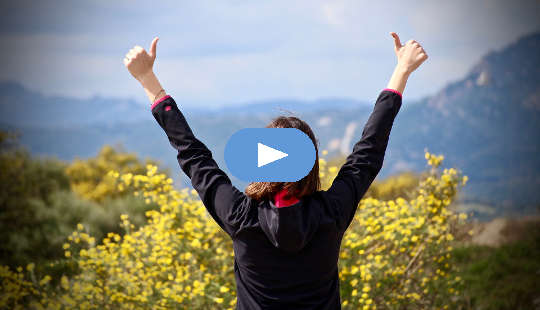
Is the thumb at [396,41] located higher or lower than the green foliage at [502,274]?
higher

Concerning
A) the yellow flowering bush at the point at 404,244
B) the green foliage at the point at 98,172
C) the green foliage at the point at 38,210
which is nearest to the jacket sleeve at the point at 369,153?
the yellow flowering bush at the point at 404,244

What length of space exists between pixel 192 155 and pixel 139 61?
1.03ft

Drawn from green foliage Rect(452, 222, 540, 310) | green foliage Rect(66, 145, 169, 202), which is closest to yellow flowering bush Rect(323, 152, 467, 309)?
green foliage Rect(452, 222, 540, 310)

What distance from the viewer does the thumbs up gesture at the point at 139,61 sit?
1216 millimetres

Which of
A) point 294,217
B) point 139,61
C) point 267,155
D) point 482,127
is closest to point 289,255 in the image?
point 294,217

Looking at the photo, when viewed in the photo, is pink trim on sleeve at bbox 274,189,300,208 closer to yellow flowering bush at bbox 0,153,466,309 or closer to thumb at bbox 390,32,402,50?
thumb at bbox 390,32,402,50

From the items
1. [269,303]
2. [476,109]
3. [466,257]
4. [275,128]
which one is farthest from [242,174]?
[476,109]

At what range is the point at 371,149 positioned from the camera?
1.20 metres

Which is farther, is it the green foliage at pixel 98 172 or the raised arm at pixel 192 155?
the green foliage at pixel 98 172

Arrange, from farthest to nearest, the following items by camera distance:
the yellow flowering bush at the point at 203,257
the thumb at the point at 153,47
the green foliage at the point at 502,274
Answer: the green foliage at the point at 502,274 < the yellow flowering bush at the point at 203,257 < the thumb at the point at 153,47

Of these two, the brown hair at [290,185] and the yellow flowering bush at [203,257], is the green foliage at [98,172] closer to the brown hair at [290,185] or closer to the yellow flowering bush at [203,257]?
the yellow flowering bush at [203,257]

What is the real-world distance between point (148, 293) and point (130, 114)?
16809 centimetres

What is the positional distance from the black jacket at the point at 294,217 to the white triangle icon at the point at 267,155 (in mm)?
107

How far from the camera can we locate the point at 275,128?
41.2 inches
